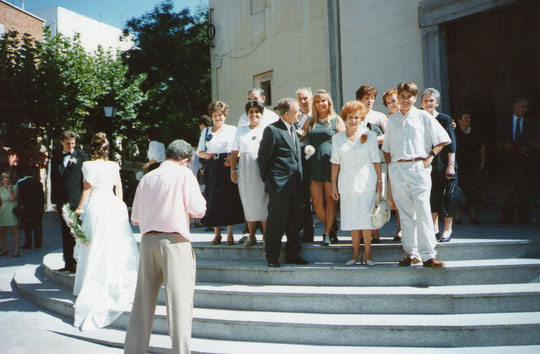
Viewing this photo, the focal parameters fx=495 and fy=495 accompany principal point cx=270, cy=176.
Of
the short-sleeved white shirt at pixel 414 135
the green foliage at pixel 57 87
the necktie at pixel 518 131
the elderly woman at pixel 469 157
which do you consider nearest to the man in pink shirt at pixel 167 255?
the short-sleeved white shirt at pixel 414 135

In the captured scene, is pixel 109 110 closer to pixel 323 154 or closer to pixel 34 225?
pixel 34 225

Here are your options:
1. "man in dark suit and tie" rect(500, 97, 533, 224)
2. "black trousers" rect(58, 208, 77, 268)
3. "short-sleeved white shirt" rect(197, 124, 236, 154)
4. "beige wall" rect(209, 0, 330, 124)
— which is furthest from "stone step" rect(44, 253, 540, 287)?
"beige wall" rect(209, 0, 330, 124)

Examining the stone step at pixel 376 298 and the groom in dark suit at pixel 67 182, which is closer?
the stone step at pixel 376 298

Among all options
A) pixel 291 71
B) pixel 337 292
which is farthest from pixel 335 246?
pixel 291 71

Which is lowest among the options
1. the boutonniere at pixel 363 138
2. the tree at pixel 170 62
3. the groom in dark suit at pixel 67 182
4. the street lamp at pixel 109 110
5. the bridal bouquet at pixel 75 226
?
the bridal bouquet at pixel 75 226

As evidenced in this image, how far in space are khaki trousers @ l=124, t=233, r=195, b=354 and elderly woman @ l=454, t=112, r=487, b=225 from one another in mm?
5221

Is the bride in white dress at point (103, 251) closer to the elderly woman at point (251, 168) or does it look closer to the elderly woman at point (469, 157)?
the elderly woman at point (251, 168)

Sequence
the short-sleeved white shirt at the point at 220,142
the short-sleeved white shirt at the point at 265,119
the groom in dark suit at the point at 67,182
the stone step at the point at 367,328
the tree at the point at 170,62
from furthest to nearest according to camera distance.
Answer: the tree at the point at 170,62
the groom in dark suit at the point at 67,182
the short-sleeved white shirt at the point at 220,142
the short-sleeved white shirt at the point at 265,119
the stone step at the point at 367,328

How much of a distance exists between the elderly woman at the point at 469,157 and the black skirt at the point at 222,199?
3.64 metres

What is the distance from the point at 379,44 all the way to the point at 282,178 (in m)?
6.40

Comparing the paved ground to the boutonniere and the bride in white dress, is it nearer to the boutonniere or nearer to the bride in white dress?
the bride in white dress

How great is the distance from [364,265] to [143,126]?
2342 centimetres

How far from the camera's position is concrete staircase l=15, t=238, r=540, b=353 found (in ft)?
14.8

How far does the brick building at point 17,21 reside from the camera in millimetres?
25016
